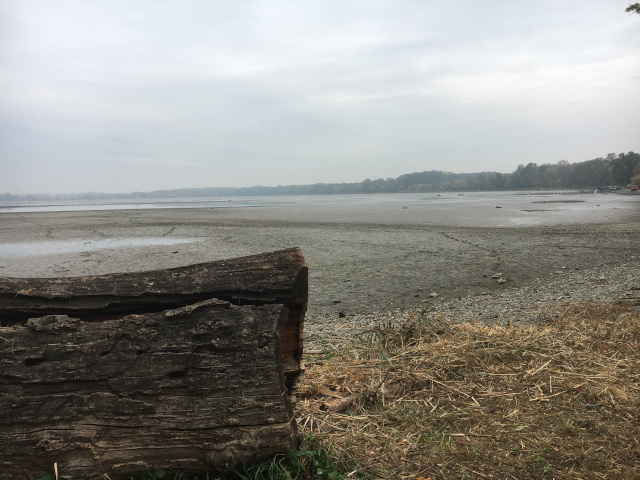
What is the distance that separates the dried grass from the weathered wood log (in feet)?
2.50

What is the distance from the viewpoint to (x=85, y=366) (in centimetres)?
271

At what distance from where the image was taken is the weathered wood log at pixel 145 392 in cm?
255

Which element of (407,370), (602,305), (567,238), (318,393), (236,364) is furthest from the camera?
(567,238)

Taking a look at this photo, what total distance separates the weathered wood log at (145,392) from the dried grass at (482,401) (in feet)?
2.50

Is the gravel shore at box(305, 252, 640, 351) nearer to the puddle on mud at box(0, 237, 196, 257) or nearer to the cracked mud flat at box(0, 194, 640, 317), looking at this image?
the cracked mud flat at box(0, 194, 640, 317)

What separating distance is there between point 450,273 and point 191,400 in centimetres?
992

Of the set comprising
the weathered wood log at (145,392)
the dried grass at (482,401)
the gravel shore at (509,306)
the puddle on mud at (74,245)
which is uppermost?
the weathered wood log at (145,392)

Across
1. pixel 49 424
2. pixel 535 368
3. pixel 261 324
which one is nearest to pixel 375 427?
pixel 261 324

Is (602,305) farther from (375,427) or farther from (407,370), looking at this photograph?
(375,427)

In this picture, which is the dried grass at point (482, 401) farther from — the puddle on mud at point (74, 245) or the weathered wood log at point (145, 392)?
the puddle on mud at point (74, 245)

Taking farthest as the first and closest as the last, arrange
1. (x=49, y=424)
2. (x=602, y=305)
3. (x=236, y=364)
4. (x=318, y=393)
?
(x=602, y=305) → (x=318, y=393) → (x=236, y=364) → (x=49, y=424)

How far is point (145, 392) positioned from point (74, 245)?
64.4ft

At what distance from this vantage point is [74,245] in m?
19.6

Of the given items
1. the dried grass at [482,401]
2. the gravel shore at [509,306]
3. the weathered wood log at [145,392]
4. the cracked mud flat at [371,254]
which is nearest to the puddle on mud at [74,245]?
the cracked mud flat at [371,254]
